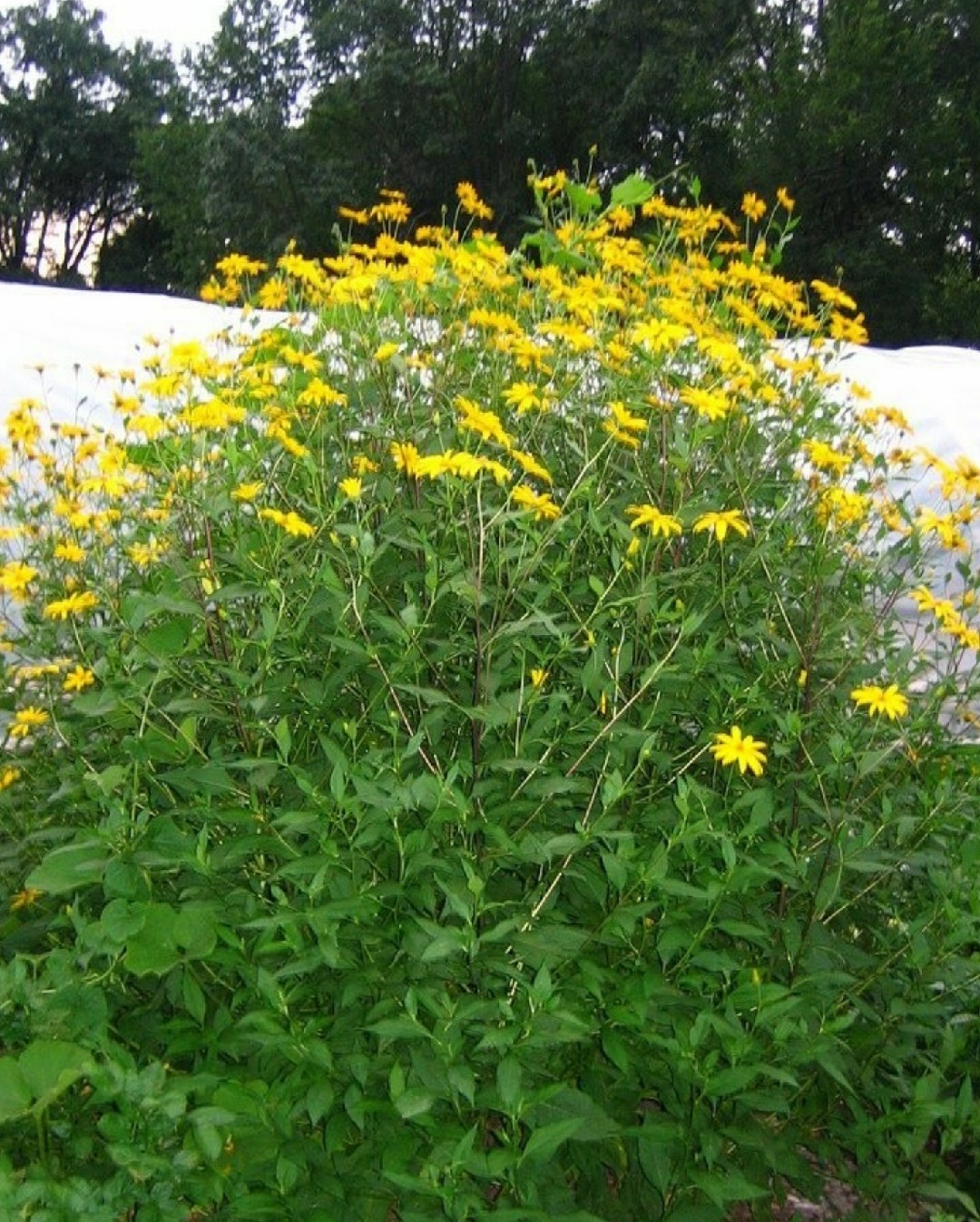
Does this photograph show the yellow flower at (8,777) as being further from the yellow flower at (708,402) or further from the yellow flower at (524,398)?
the yellow flower at (708,402)

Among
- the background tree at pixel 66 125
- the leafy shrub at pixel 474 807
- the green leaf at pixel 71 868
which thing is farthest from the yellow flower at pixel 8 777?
the background tree at pixel 66 125

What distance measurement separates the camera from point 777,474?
241cm

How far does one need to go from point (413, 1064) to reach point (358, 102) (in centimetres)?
2291

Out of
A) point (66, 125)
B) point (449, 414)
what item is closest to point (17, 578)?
point (449, 414)

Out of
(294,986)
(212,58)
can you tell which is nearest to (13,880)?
(294,986)

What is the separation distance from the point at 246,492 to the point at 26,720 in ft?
1.75

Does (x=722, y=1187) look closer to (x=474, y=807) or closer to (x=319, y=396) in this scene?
(x=474, y=807)

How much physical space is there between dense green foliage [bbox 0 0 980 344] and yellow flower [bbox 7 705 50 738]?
16.6 metres

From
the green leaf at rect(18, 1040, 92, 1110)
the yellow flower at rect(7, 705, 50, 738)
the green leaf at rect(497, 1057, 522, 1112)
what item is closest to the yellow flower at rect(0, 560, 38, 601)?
the yellow flower at rect(7, 705, 50, 738)

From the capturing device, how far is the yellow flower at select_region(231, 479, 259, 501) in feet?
5.88

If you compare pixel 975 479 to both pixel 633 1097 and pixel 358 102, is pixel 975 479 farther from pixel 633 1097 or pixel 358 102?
pixel 358 102

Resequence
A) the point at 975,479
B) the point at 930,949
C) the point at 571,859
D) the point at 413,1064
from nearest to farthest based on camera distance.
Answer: the point at 413,1064, the point at 571,859, the point at 930,949, the point at 975,479

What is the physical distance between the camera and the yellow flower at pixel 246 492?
1.79 m

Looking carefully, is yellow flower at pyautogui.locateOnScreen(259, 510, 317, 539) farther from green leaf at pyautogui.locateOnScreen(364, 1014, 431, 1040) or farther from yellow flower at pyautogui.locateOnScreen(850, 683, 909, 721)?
yellow flower at pyautogui.locateOnScreen(850, 683, 909, 721)
